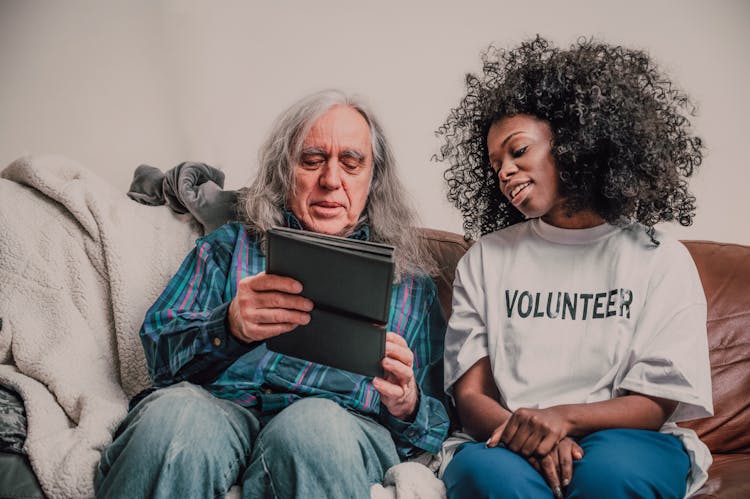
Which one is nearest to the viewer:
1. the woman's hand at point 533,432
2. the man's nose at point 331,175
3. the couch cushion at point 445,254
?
the woman's hand at point 533,432

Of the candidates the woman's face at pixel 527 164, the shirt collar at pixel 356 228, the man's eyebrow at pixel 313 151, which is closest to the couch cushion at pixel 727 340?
the woman's face at pixel 527 164

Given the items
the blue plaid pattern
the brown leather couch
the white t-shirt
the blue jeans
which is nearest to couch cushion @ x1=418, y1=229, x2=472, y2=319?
the brown leather couch

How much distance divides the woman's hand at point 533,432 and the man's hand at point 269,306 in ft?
1.32

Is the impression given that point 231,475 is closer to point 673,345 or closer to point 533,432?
point 533,432

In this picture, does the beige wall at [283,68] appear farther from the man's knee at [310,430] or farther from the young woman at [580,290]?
the man's knee at [310,430]

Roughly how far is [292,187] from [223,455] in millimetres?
649

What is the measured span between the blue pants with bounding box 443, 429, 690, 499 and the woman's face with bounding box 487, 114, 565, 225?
458mm

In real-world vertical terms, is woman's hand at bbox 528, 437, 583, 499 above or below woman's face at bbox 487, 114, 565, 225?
below

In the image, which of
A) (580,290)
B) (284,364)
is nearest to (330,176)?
(284,364)

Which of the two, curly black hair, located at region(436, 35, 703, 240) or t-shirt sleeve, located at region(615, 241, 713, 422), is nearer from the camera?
t-shirt sleeve, located at region(615, 241, 713, 422)

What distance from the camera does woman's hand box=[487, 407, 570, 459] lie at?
112 centimetres

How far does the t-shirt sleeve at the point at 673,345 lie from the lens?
1.17 metres

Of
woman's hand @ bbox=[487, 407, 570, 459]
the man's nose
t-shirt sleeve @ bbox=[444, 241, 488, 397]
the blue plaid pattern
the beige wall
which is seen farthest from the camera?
the beige wall

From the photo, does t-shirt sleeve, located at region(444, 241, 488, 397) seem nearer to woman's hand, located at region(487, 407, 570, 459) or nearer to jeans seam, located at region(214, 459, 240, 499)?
woman's hand, located at region(487, 407, 570, 459)
